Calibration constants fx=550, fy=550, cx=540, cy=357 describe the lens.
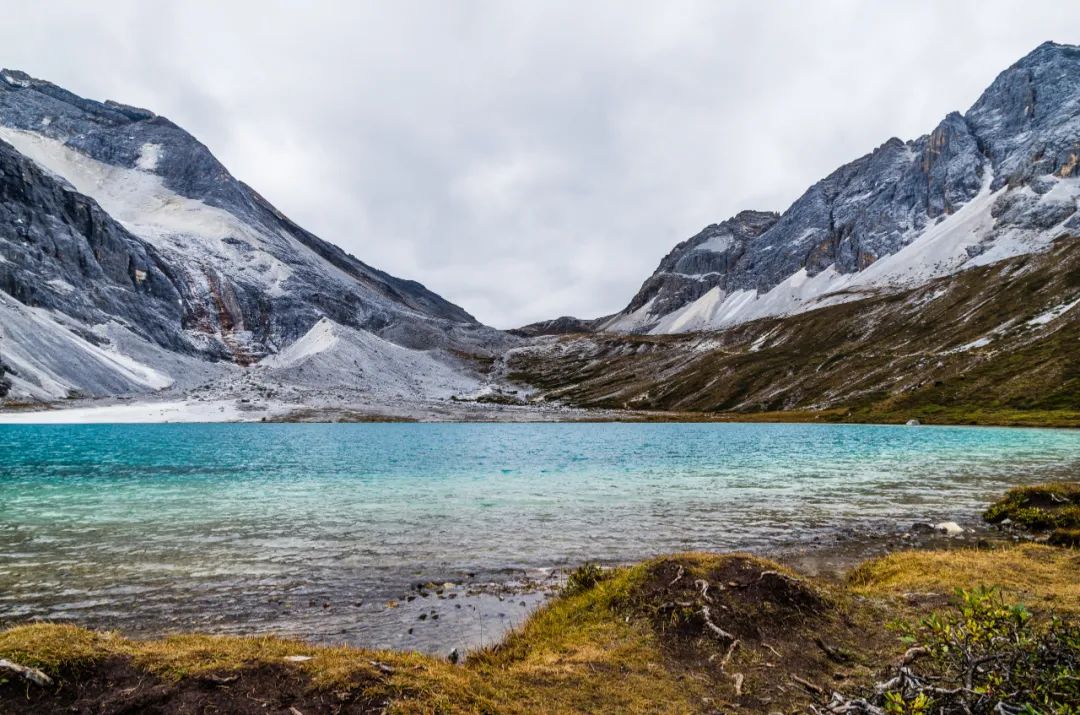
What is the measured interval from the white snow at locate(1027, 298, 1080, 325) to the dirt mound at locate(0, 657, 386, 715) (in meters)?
202

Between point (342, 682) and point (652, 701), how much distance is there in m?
5.15

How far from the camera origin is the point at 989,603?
8.28 metres

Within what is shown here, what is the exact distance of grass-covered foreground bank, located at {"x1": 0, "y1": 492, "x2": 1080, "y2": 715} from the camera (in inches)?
301

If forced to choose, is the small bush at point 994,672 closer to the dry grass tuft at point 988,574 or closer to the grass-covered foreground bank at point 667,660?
the grass-covered foreground bank at point 667,660

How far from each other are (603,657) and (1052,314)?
20386 centimetres

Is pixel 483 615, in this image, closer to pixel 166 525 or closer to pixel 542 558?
pixel 542 558

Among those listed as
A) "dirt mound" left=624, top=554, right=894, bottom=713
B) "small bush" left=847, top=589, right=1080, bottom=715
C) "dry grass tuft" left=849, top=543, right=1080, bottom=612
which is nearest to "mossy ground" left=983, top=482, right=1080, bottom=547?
"dry grass tuft" left=849, top=543, right=1080, bottom=612

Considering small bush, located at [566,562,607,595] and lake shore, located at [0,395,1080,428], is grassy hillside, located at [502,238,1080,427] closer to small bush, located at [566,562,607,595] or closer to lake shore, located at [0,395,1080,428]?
lake shore, located at [0,395,1080,428]

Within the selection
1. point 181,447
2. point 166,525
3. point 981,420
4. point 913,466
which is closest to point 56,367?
point 181,447

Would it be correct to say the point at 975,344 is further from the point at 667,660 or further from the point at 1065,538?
the point at 667,660

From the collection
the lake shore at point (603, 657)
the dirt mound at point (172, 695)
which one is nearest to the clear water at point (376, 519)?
the lake shore at point (603, 657)

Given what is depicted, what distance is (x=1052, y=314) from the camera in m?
155

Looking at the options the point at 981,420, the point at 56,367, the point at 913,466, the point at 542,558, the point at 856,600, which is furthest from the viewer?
Answer: the point at 56,367

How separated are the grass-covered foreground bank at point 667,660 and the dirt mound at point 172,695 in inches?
1.0
